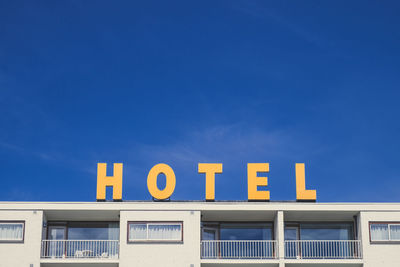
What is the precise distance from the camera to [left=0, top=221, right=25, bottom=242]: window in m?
39.6

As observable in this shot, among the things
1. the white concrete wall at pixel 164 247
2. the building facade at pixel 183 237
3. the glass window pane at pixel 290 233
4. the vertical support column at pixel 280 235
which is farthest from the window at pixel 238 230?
the white concrete wall at pixel 164 247

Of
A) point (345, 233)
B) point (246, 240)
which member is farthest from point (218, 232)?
point (345, 233)

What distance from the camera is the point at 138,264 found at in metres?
39.3

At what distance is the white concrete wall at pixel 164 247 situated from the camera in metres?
39.3

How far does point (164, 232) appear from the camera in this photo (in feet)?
131

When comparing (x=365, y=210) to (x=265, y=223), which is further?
(x=265, y=223)

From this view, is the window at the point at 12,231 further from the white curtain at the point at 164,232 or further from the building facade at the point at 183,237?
the white curtain at the point at 164,232

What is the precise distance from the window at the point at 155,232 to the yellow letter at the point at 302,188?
7.78 metres

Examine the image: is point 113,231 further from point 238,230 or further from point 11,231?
point 238,230

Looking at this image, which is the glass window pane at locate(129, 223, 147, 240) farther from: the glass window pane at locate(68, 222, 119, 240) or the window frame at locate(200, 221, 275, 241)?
the window frame at locate(200, 221, 275, 241)

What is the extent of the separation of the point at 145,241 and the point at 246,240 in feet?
23.1

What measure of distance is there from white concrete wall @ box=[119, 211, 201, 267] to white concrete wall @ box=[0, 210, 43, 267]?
4.99m

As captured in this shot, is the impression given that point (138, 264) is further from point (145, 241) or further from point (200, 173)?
point (200, 173)

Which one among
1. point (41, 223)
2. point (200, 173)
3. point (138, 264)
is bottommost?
point (138, 264)
